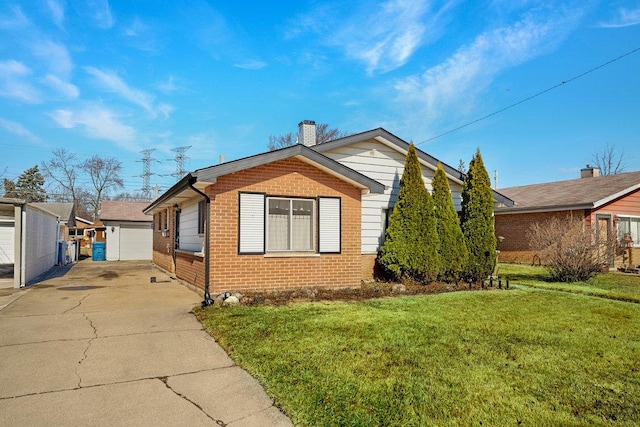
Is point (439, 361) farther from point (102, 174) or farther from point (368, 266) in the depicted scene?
point (102, 174)

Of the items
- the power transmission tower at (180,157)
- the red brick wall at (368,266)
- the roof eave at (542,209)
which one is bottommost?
the red brick wall at (368,266)

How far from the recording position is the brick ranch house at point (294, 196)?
8.74 metres

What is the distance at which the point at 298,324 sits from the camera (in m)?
6.19

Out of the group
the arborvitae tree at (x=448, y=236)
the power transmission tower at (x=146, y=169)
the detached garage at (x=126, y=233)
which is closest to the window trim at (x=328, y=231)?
the arborvitae tree at (x=448, y=236)

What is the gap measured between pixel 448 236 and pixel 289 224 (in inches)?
184

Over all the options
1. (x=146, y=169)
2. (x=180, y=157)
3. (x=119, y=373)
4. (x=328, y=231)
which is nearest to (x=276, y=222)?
(x=328, y=231)

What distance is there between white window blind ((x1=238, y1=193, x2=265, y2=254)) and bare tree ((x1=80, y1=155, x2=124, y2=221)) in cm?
4437

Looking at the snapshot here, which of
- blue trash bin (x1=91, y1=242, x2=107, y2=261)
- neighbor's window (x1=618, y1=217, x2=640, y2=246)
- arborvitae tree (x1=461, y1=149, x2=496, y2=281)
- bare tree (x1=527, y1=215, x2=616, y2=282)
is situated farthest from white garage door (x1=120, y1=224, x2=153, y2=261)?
neighbor's window (x1=618, y1=217, x2=640, y2=246)

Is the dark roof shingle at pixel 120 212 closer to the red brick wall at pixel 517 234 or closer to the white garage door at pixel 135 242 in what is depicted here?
the white garage door at pixel 135 242

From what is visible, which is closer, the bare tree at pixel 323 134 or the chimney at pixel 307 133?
the chimney at pixel 307 133

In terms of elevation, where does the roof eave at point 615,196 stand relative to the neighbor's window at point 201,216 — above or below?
above

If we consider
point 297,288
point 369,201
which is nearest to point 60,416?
point 297,288

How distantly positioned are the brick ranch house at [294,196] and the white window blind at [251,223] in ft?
0.09

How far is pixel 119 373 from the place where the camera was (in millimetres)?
4266
